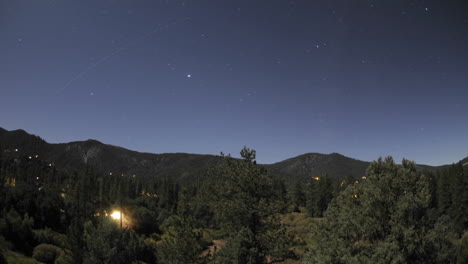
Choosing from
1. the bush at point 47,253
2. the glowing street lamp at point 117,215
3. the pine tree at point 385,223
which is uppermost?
the pine tree at point 385,223

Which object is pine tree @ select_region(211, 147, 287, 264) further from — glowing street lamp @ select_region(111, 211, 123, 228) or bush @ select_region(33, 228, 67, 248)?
glowing street lamp @ select_region(111, 211, 123, 228)

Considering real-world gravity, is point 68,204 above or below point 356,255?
below

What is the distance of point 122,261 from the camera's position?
24766 millimetres

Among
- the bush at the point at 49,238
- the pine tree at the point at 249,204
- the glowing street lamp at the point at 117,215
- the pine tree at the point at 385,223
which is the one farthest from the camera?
the glowing street lamp at the point at 117,215

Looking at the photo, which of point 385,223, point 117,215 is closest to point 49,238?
point 117,215

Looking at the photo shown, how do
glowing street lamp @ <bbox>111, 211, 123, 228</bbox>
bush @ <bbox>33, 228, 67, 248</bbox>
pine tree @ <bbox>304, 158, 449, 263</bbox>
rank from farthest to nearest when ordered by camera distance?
glowing street lamp @ <bbox>111, 211, 123, 228</bbox>, bush @ <bbox>33, 228, 67, 248</bbox>, pine tree @ <bbox>304, 158, 449, 263</bbox>

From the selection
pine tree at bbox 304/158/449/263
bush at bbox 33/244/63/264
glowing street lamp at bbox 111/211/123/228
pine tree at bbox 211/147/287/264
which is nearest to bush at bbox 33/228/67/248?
bush at bbox 33/244/63/264

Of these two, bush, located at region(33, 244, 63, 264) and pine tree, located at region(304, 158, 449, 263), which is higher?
pine tree, located at region(304, 158, 449, 263)

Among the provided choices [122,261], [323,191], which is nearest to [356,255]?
[122,261]

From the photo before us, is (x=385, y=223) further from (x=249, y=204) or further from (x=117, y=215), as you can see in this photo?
(x=117, y=215)

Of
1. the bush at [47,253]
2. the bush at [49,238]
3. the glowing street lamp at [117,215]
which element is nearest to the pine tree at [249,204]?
the bush at [47,253]

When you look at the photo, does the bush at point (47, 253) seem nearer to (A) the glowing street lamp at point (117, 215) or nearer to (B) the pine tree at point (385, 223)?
(A) the glowing street lamp at point (117, 215)

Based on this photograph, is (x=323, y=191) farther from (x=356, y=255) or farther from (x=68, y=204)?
(x=356, y=255)

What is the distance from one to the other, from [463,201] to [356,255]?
55.4 metres
